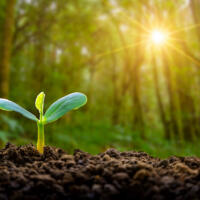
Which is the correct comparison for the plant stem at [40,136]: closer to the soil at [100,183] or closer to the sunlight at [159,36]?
the soil at [100,183]

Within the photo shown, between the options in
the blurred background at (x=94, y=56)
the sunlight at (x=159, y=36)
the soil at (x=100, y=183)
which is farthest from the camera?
the sunlight at (x=159, y=36)

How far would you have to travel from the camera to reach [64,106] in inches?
41.7

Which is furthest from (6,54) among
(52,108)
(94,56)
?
(94,56)

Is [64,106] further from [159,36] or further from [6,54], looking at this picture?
[159,36]

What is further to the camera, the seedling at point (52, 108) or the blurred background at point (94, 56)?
the blurred background at point (94, 56)

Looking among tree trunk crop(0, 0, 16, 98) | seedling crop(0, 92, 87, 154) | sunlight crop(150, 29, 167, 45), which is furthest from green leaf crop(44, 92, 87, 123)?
sunlight crop(150, 29, 167, 45)

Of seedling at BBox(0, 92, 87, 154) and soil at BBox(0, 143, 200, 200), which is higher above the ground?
seedling at BBox(0, 92, 87, 154)

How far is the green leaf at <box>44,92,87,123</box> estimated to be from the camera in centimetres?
103

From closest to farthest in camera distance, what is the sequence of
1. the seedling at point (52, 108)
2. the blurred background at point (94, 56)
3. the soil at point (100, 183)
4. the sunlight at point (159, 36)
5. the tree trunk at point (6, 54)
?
the soil at point (100, 183)
the seedling at point (52, 108)
the tree trunk at point (6, 54)
the blurred background at point (94, 56)
the sunlight at point (159, 36)

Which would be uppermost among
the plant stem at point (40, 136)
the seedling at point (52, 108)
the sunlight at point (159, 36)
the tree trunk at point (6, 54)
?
the sunlight at point (159, 36)

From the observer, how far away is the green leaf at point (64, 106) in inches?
40.7

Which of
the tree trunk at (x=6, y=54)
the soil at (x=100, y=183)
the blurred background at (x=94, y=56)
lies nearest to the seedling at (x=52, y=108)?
the soil at (x=100, y=183)

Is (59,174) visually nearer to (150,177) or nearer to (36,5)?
(150,177)

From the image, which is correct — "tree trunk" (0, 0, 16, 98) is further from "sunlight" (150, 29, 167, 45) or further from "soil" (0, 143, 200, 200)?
"sunlight" (150, 29, 167, 45)
